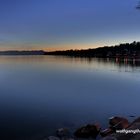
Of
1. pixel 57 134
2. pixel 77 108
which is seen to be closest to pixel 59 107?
pixel 77 108

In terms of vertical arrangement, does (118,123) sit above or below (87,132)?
above

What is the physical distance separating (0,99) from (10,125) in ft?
36.5

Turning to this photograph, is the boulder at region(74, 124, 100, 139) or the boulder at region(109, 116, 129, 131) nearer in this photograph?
the boulder at region(74, 124, 100, 139)

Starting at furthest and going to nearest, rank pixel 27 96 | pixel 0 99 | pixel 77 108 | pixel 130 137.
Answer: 1. pixel 27 96
2. pixel 0 99
3. pixel 77 108
4. pixel 130 137

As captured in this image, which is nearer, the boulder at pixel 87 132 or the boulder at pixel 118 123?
the boulder at pixel 87 132

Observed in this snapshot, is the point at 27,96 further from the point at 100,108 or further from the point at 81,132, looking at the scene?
the point at 81,132

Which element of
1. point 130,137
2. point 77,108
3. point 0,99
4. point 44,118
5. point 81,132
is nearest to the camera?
point 130,137

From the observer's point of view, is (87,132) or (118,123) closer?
(87,132)

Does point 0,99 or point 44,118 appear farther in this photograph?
point 0,99

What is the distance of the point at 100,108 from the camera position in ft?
86.5

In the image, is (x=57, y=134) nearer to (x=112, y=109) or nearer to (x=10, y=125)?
(x=10, y=125)

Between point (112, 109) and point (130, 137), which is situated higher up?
point (130, 137)

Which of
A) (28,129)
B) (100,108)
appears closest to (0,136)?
(28,129)

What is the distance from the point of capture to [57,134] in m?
16.8
